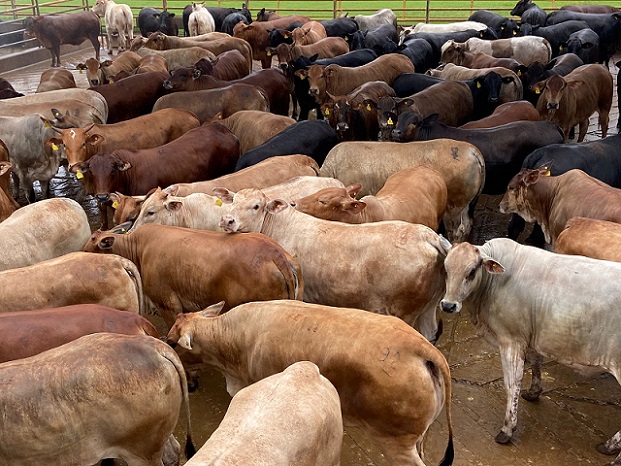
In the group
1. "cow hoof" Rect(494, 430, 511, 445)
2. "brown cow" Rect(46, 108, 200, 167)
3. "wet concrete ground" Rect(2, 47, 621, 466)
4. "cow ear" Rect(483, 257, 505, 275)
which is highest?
"cow ear" Rect(483, 257, 505, 275)

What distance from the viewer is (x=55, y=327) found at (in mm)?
4684

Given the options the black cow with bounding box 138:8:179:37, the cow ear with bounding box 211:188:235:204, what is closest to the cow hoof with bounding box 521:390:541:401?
the cow ear with bounding box 211:188:235:204

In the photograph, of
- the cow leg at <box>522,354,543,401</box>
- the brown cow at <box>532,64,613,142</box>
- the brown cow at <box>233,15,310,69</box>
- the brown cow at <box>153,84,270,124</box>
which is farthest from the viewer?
the brown cow at <box>233,15,310,69</box>

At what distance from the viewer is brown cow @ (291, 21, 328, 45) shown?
17781 mm

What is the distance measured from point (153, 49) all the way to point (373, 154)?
33.0 feet

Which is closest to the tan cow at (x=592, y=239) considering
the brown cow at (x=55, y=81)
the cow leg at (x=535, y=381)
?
the cow leg at (x=535, y=381)

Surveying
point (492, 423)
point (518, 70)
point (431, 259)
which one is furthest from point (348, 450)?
point (518, 70)

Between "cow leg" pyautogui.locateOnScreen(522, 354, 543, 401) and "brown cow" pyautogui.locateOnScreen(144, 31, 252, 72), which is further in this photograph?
"brown cow" pyautogui.locateOnScreen(144, 31, 252, 72)

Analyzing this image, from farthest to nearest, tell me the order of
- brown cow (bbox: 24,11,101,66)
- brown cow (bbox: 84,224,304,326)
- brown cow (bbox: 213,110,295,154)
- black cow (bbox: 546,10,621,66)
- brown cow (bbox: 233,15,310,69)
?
brown cow (bbox: 24,11,101,66), brown cow (bbox: 233,15,310,69), black cow (bbox: 546,10,621,66), brown cow (bbox: 213,110,295,154), brown cow (bbox: 84,224,304,326)

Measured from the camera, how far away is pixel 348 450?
524 centimetres

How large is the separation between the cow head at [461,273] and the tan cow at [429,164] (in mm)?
2742

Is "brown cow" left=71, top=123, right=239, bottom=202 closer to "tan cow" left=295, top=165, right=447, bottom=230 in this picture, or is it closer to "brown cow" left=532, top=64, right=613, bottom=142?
"tan cow" left=295, top=165, right=447, bottom=230

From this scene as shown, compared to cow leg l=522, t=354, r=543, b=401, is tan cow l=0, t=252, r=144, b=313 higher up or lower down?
higher up

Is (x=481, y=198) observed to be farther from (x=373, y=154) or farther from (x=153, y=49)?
(x=153, y=49)
